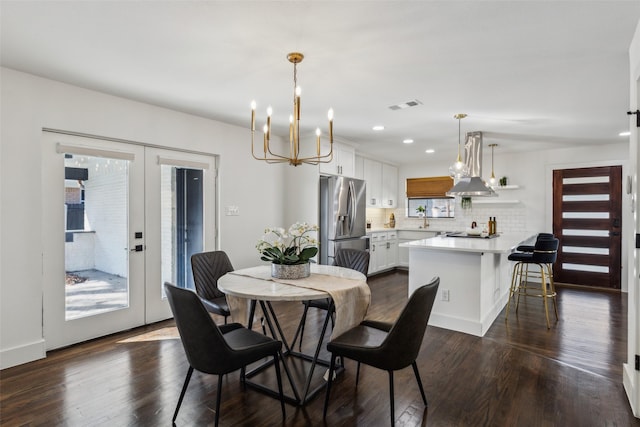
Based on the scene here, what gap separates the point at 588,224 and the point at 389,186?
141 inches

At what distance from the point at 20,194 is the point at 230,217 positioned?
2.11 meters

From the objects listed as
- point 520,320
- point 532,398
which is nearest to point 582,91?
point 520,320

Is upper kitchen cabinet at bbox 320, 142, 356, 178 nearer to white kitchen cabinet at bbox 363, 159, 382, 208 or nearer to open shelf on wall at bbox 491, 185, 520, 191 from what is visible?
white kitchen cabinet at bbox 363, 159, 382, 208

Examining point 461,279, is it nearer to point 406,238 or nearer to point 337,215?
point 337,215

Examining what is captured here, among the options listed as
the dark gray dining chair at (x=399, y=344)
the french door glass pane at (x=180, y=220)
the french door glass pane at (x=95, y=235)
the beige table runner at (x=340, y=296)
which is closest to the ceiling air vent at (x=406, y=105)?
the beige table runner at (x=340, y=296)

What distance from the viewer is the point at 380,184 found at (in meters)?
7.23

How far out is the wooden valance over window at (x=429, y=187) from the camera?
23.7 ft

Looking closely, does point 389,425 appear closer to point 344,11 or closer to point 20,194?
point 344,11

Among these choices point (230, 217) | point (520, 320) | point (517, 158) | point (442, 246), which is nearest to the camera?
point (442, 246)

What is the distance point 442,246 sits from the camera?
368 centimetres

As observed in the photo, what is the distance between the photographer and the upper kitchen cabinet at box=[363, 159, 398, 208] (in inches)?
271

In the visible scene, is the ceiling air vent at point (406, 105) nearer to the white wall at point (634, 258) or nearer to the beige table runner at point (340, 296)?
the white wall at point (634, 258)

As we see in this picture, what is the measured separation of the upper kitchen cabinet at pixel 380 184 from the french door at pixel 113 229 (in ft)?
11.6

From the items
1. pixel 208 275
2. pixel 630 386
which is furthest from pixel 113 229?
pixel 630 386
